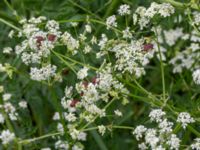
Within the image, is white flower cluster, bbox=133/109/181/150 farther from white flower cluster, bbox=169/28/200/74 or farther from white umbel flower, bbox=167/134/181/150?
white flower cluster, bbox=169/28/200/74

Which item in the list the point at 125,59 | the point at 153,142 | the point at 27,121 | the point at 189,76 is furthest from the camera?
the point at 189,76

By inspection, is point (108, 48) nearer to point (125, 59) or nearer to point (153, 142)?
point (125, 59)

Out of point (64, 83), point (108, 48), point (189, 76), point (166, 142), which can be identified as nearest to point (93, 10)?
point (64, 83)

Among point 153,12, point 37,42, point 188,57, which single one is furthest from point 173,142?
point 188,57

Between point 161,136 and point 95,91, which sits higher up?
point 95,91

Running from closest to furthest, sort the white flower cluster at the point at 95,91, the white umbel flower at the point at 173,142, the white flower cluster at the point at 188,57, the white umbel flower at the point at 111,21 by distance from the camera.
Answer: the white umbel flower at the point at 173,142, the white flower cluster at the point at 95,91, the white umbel flower at the point at 111,21, the white flower cluster at the point at 188,57

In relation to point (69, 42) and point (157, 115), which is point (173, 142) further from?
point (69, 42)

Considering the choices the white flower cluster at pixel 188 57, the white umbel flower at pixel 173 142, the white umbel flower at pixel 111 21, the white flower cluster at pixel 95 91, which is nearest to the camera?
the white umbel flower at pixel 173 142

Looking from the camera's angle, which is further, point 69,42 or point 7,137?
point 69,42

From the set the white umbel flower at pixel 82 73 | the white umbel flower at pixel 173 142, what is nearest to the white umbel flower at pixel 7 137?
the white umbel flower at pixel 82 73

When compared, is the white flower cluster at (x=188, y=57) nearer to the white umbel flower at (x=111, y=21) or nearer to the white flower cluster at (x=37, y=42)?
the white umbel flower at (x=111, y=21)

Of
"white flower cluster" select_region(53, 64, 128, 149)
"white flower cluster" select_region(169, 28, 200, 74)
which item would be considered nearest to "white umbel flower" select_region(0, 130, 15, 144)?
"white flower cluster" select_region(53, 64, 128, 149)
